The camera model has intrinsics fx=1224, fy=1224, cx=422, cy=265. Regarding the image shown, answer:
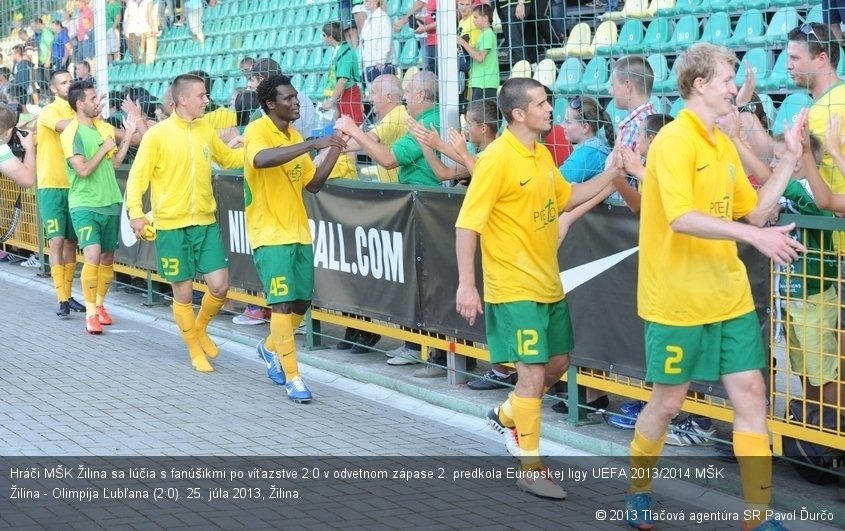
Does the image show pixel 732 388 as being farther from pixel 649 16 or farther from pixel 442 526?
pixel 649 16

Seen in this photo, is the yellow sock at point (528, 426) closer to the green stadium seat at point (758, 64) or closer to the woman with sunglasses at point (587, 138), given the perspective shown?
the woman with sunglasses at point (587, 138)

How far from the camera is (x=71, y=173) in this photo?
11.1 meters

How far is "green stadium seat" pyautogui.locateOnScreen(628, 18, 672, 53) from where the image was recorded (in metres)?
10.3

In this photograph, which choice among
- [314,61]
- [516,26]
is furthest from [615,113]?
[314,61]

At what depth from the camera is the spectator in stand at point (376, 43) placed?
10.6 meters

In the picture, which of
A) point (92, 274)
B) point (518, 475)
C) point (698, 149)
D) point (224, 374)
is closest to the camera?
point (698, 149)

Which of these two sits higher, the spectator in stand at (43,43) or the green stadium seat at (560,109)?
the spectator in stand at (43,43)

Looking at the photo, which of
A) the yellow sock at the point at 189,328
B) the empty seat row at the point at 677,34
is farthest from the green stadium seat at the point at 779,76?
the yellow sock at the point at 189,328

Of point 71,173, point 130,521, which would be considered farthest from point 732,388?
point 71,173

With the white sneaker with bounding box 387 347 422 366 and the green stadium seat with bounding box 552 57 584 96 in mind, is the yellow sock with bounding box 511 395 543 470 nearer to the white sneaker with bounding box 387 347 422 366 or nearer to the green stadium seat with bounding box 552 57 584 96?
the white sneaker with bounding box 387 347 422 366

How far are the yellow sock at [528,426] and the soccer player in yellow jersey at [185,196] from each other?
145 inches

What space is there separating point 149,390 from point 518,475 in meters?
3.21

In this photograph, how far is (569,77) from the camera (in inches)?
398

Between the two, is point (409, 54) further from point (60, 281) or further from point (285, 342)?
point (285, 342)
